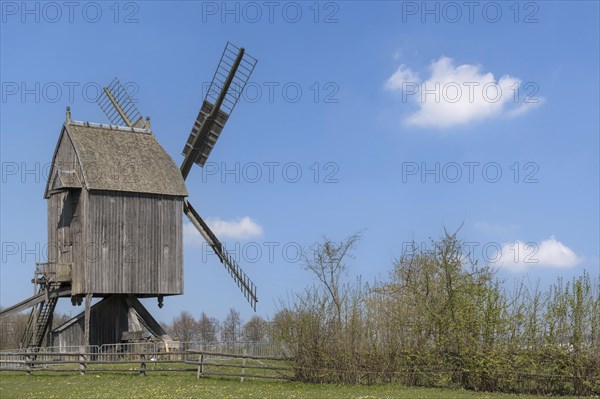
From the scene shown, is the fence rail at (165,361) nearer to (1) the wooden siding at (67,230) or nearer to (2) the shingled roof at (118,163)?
(1) the wooden siding at (67,230)

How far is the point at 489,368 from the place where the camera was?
26203 millimetres

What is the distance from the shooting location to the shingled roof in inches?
1554

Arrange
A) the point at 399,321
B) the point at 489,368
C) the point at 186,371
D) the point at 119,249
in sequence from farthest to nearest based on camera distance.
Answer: the point at 119,249 < the point at 186,371 < the point at 399,321 < the point at 489,368

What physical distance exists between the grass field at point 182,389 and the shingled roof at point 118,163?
30.2 feet

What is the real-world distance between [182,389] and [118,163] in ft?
52.2

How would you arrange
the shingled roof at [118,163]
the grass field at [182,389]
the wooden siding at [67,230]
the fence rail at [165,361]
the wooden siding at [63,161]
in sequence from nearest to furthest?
1. the grass field at [182,389]
2. the fence rail at [165,361]
3. the wooden siding at [67,230]
4. the shingled roof at [118,163]
5. the wooden siding at [63,161]

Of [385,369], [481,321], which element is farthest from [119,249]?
[481,321]

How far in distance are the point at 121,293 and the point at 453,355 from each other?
17.6m

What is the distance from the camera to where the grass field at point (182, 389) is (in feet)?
80.8

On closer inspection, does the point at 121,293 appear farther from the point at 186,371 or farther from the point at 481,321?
the point at 481,321

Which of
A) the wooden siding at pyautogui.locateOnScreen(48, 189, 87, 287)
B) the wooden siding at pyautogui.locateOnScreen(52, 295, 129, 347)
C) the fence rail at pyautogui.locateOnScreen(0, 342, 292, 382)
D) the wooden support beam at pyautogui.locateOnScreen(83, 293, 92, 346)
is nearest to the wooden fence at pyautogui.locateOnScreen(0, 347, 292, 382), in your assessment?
the fence rail at pyautogui.locateOnScreen(0, 342, 292, 382)

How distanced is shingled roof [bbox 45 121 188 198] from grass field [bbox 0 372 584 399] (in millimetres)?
9195

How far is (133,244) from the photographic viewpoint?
3969cm

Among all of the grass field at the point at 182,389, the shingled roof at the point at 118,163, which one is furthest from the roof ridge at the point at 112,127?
the grass field at the point at 182,389
